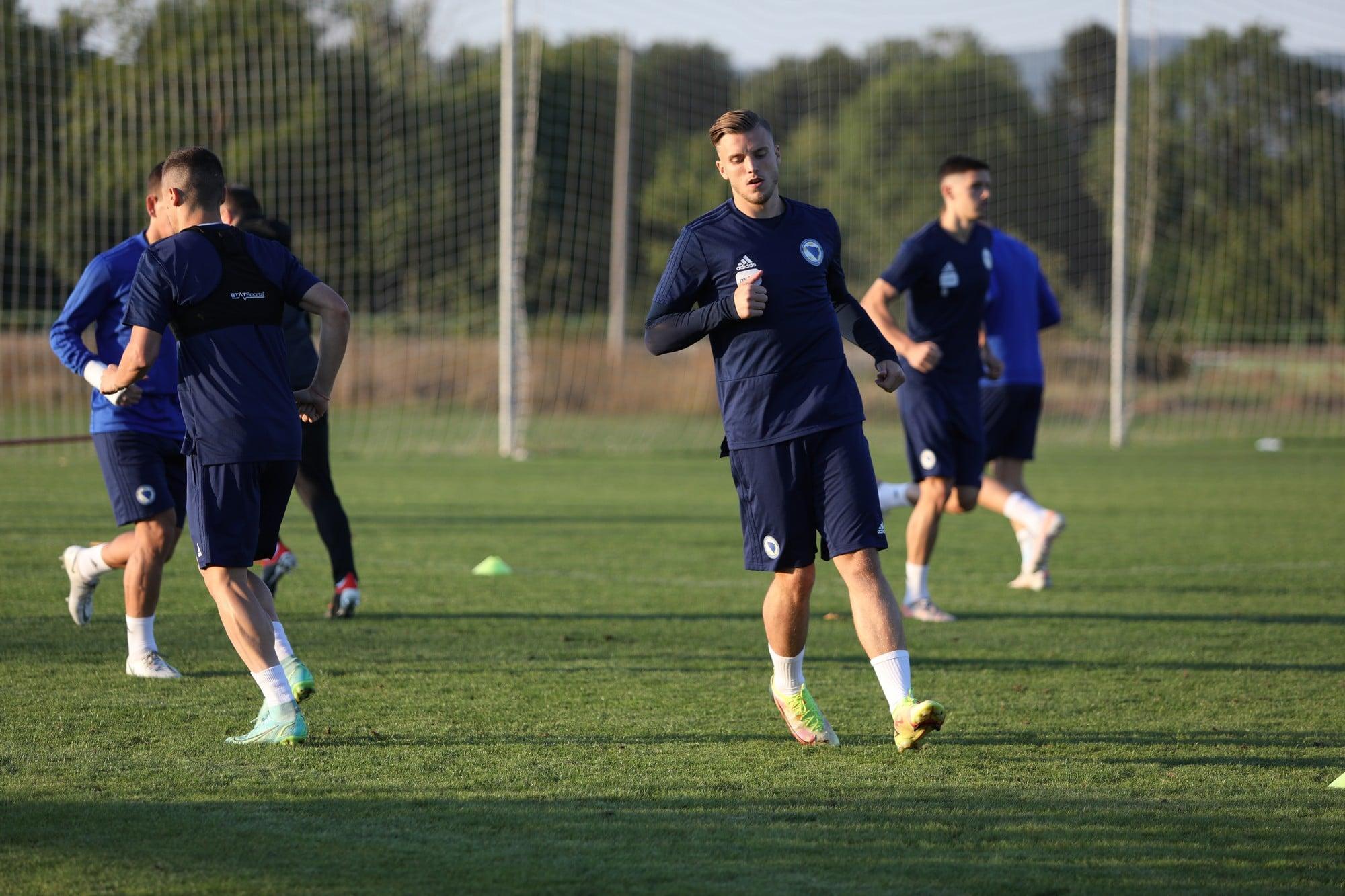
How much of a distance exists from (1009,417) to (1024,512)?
1.94ft

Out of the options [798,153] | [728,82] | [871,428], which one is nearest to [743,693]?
[871,428]

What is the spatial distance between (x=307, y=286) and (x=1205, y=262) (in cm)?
2289

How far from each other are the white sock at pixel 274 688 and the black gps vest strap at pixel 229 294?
3.66 ft

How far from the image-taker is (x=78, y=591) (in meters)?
6.82

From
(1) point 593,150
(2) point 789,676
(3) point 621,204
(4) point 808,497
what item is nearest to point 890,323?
(4) point 808,497

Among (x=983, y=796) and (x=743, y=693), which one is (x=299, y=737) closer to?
(x=743, y=693)

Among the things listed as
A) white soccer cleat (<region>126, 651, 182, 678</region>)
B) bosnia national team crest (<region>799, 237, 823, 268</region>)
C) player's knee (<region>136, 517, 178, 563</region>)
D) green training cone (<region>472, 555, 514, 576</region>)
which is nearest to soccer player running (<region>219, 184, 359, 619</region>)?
player's knee (<region>136, 517, 178, 563</region>)

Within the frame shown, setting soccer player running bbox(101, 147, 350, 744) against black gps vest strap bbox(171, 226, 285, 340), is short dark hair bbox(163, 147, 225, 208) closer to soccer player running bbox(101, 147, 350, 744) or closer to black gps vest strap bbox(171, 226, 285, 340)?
soccer player running bbox(101, 147, 350, 744)

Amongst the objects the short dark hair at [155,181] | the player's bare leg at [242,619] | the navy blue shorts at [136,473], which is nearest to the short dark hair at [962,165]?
the short dark hair at [155,181]

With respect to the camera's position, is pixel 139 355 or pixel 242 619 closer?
pixel 139 355

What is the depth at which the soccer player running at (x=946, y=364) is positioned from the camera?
752 centimetres

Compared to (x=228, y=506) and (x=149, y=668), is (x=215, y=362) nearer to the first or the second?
(x=228, y=506)

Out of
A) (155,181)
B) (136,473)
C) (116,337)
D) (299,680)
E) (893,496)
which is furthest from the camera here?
(893,496)

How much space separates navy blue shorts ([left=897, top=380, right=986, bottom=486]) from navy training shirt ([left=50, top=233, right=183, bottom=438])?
3506mm
